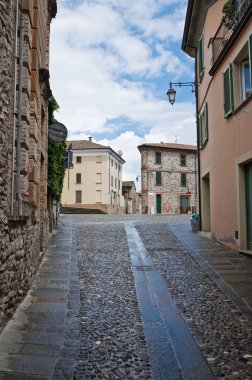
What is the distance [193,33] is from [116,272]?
11.1 metres

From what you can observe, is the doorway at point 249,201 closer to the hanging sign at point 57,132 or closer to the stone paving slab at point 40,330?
the stone paving slab at point 40,330

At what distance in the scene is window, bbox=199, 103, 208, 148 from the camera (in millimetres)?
13875

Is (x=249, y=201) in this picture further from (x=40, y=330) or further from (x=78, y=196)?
(x=78, y=196)

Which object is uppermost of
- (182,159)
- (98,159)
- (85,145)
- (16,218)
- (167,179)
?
(85,145)

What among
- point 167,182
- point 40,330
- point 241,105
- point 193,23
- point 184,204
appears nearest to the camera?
point 40,330

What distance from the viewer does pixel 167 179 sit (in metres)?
46.2

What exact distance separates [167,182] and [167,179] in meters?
0.35

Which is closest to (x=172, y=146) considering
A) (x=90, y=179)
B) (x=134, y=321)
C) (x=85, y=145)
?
(x=90, y=179)

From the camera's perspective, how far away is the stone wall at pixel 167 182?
149 ft

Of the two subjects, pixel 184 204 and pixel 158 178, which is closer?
pixel 158 178

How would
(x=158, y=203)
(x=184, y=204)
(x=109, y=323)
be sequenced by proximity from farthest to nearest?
(x=184, y=204), (x=158, y=203), (x=109, y=323)

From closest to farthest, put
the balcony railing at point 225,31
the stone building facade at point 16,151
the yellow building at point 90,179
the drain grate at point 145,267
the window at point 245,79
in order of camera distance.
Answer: the stone building facade at point 16,151, the drain grate at point 145,267, the balcony railing at point 225,31, the window at point 245,79, the yellow building at point 90,179

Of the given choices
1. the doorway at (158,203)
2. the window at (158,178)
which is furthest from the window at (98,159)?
the doorway at (158,203)

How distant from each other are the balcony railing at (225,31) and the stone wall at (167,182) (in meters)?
33.3
